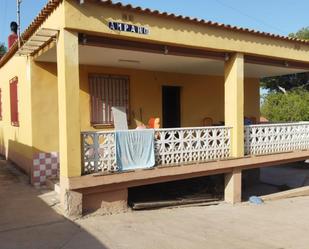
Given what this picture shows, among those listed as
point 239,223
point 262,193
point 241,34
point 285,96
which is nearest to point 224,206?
point 239,223

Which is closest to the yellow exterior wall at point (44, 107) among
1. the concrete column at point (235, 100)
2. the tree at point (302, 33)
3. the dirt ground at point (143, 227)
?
the dirt ground at point (143, 227)

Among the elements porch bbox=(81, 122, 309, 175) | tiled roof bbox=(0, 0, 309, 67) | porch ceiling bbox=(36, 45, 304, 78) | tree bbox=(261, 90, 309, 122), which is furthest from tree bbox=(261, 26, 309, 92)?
tiled roof bbox=(0, 0, 309, 67)

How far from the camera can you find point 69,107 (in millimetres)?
6305

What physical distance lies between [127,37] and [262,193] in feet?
25.3

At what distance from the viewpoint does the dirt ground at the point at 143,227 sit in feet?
18.2

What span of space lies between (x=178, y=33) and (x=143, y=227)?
13.5 ft

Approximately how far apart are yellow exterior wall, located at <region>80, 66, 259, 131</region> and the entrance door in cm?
18

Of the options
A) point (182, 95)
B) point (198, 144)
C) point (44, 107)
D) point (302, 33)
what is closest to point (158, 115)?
point (182, 95)

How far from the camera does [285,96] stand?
20.8 meters

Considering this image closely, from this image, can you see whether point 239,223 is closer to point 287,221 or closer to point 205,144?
point 287,221

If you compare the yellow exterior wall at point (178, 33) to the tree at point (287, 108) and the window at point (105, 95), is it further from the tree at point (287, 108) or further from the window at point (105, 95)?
the tree at point (287, 108)

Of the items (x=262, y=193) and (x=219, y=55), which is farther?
(x=262, y=193)

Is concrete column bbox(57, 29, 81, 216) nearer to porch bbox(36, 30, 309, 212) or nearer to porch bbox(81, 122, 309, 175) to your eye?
porch bbox(36, 30, 309, 212)

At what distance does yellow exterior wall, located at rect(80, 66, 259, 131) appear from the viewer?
31.7ft
